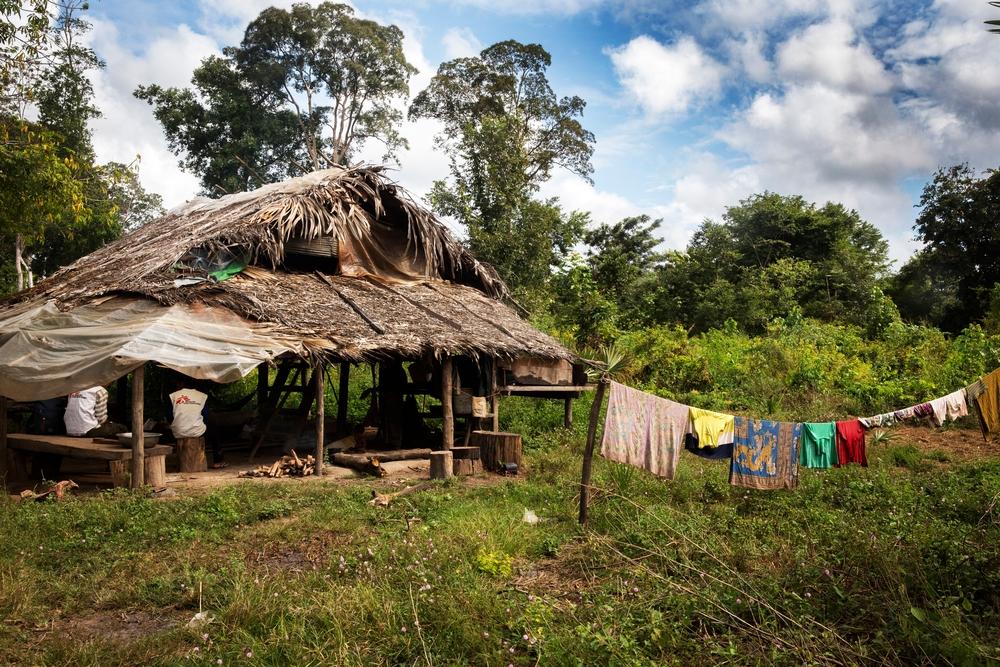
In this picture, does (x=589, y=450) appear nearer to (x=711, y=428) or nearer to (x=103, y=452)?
(x=711, y=428)

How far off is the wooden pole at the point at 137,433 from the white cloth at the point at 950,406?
330 inches

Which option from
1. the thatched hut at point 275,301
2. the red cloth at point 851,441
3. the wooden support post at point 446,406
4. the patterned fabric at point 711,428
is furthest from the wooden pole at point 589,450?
the wooden support post at point 446,406

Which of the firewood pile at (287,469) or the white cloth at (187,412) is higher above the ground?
the white cloth at (187,412)

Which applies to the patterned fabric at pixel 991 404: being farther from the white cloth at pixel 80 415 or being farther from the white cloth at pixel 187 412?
the white cloth at pixel 80 415

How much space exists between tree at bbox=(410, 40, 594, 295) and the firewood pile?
8.88m

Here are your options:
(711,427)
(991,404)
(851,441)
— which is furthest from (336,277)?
(991,404)

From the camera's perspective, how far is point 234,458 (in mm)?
11602

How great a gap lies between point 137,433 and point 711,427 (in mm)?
6443

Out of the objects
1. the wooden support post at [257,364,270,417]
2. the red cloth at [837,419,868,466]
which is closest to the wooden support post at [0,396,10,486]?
the wooden support post at [257,364,270,417]

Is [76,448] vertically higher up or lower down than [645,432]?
lower down

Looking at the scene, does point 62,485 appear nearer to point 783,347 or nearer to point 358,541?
point 358,541

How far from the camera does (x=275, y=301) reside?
34.4 feet

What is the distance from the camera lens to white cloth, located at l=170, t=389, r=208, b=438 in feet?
32.0

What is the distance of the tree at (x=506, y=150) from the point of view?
17.8 meters
